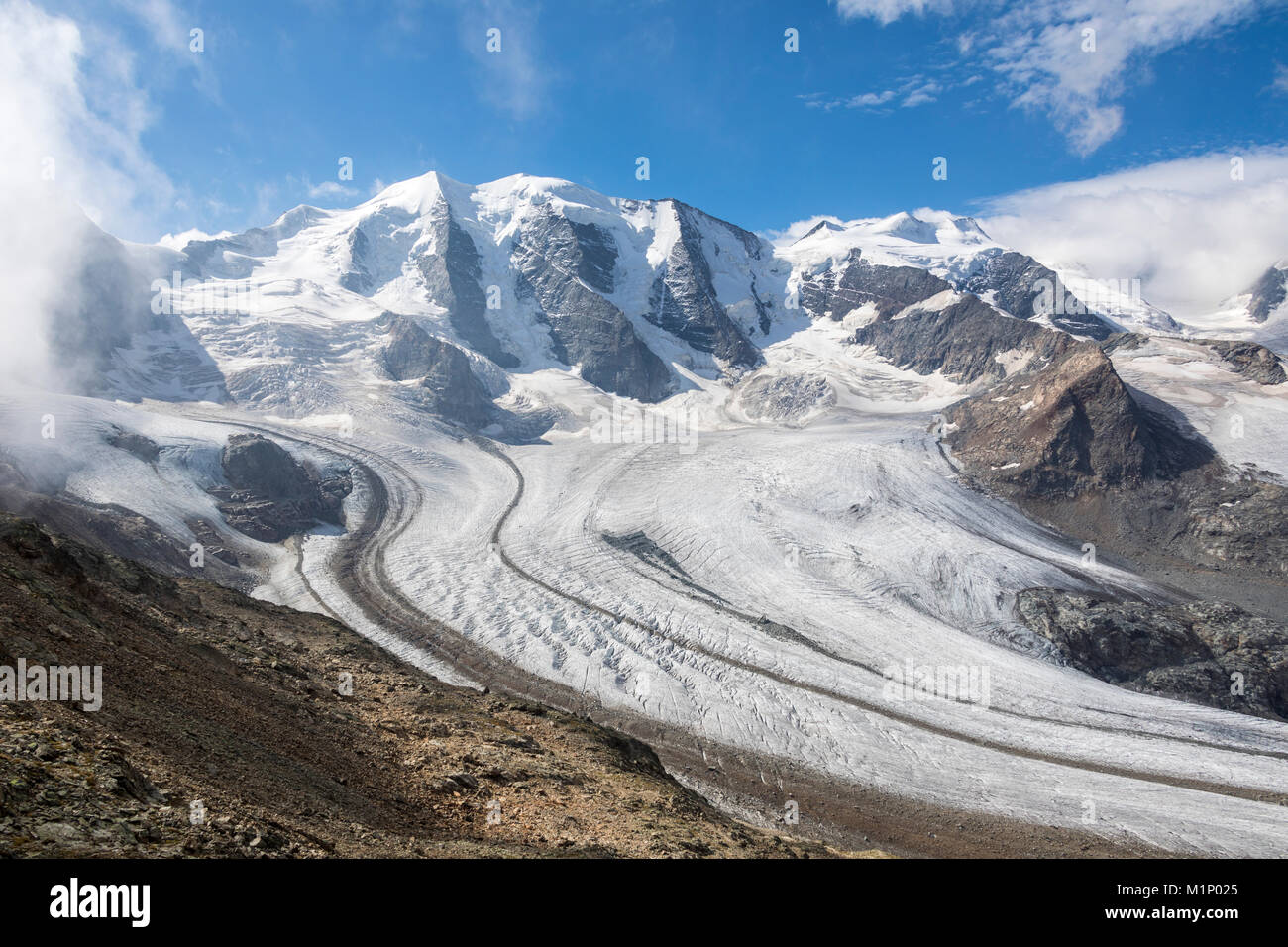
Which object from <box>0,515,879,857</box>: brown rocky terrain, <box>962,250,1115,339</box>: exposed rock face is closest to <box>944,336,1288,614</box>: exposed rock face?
<box>0,515,879,857</box>: brown rocky terrain

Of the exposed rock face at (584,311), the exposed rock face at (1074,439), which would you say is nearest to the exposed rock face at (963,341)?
the exposed rock face at (1074,439)

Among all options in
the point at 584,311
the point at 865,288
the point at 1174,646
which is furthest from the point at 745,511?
the point at 865,288

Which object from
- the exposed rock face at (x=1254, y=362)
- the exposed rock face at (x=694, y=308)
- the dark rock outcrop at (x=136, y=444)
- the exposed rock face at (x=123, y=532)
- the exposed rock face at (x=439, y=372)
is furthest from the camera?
the exposed rock face at (x=694, y=308)

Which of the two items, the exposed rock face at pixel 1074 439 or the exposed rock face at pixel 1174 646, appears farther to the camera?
the exposed rock face at pixel 1074 439

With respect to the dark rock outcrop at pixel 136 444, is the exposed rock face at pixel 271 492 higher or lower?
lower

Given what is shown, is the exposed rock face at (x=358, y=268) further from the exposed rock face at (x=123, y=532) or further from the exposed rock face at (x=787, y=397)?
the exposed rock face at (x=123, y=532)

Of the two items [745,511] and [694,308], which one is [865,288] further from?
[745,511]

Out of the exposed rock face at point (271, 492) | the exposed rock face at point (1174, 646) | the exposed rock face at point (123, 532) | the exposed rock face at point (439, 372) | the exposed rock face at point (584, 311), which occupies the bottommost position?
the exposed rock face at point (1174, 646)
